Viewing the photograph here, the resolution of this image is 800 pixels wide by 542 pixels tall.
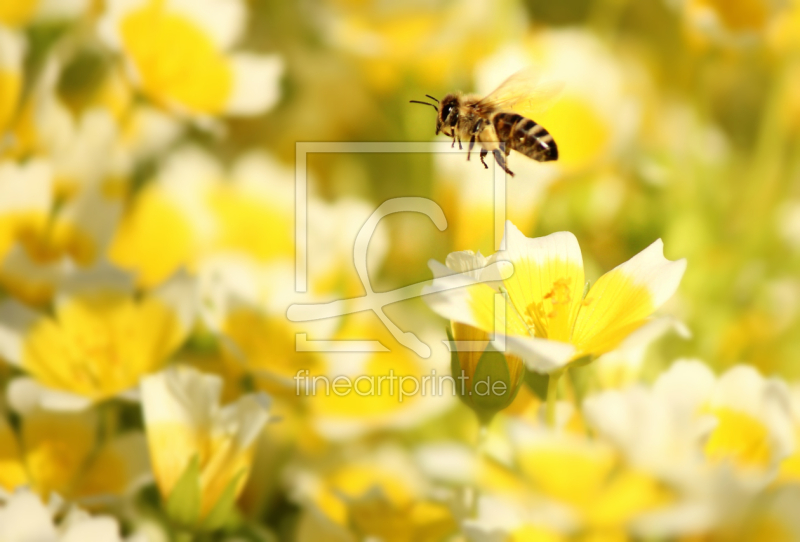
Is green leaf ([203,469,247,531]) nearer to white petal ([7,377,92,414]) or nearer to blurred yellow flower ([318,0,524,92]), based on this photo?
white petal ([7,377,92,414])

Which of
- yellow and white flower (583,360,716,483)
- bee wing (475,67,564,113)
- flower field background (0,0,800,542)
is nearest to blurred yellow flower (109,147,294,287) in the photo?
flower field background (0,0,800,542)

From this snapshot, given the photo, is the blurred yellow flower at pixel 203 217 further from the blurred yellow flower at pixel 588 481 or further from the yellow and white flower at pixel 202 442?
the blurred yellow flower at pixel 588 481

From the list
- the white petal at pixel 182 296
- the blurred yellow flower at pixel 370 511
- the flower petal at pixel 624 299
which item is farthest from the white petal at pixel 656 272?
the white petal at pixel 182 296

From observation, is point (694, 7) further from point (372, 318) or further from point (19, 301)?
point (19, 301)

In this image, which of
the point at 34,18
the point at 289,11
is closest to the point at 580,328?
the point at 34,18

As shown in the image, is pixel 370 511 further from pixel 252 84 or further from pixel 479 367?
pixel 252 84

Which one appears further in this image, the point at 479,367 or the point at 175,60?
the point at 175,60

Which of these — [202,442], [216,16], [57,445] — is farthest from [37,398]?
[216,16]
